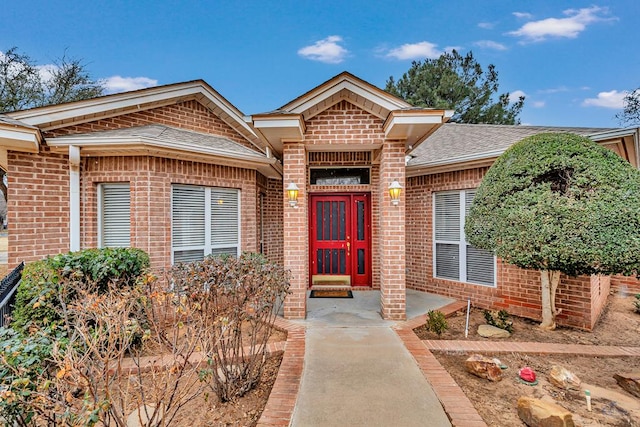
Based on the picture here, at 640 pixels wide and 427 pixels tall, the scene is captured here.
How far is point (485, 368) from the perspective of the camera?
3.54 meters

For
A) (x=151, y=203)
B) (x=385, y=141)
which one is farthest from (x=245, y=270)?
(x=385, y=141)

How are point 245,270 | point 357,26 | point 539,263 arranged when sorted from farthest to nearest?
point 357,26, point 539,263, point 245,270

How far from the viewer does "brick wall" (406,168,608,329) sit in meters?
5.23

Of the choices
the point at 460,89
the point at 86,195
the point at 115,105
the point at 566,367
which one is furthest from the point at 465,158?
the point at 460,89

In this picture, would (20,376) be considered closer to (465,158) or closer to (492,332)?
(492,332)

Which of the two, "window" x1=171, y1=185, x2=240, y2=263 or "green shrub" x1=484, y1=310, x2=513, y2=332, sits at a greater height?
"window" x1=171, y1=185, x2=240, y2=263

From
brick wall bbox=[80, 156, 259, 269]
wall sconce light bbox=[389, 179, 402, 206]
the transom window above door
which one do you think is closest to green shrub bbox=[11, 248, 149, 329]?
brick wall bbox=[80, 156, 259, 269]

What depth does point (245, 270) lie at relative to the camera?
3293 mm

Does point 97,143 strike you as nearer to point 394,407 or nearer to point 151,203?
point 151,203

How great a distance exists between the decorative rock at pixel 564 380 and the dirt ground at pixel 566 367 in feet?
0.19

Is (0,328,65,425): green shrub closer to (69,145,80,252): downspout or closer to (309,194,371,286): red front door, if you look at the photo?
(69,145,80,252): downspout

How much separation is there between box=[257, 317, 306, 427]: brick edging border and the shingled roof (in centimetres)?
484

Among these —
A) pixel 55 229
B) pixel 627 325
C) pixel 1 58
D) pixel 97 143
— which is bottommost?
pixel 627 325

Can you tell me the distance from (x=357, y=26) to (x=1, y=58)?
18831 mm
